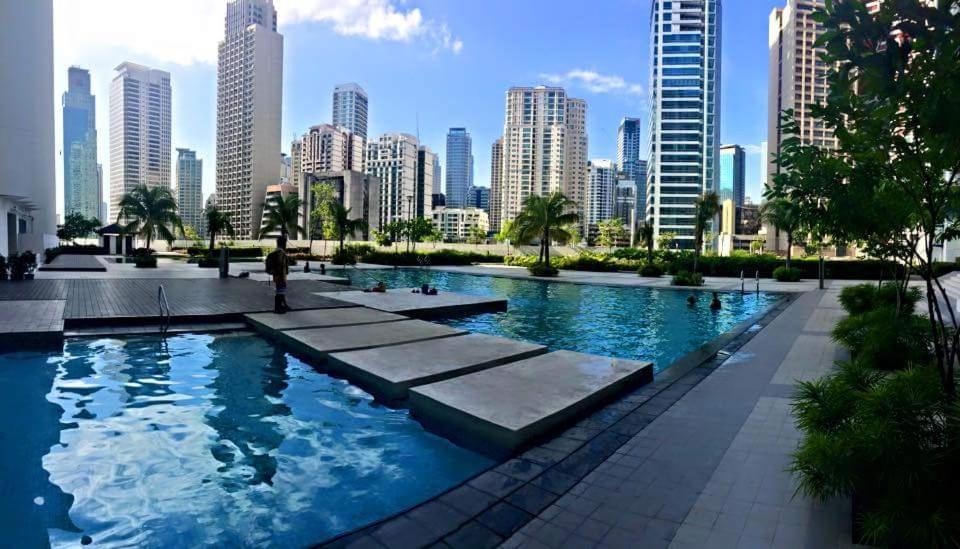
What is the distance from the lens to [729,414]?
19.8 ft

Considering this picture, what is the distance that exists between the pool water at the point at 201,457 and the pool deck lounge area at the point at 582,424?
0.55 metres

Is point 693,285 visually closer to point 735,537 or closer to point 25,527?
point 735,537

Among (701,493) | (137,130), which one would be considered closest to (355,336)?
(701,493)

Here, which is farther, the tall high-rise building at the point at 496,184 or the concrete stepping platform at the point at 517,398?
the tall high-rise building at the point at 496,184

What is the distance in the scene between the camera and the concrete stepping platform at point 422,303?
14.2 metres

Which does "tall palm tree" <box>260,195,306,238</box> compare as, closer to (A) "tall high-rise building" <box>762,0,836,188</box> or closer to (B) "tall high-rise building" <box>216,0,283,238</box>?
(B) "tall high-rise building" <box>216,0,283,238</box>

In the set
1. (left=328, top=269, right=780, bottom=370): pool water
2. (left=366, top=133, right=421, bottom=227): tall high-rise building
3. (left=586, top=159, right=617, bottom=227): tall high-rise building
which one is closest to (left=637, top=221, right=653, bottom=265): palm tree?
(left=328, top=269, right=780, bottom=370): pool water

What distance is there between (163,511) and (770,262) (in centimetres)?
3745

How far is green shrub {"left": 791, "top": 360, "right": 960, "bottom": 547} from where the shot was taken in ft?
9.04

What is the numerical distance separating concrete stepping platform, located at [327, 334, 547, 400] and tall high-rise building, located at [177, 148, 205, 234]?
162899 mm

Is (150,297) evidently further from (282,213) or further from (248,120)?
(248,120)

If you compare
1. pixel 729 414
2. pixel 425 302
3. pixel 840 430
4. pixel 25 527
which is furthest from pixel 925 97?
pixel 425 302

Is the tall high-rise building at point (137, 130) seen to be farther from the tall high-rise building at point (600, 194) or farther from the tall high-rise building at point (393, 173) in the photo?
the tall high-rise building at point (600, 194)

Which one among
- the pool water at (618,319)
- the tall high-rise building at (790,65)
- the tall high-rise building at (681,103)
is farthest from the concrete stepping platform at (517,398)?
the tall high-rise building at (681,103)
